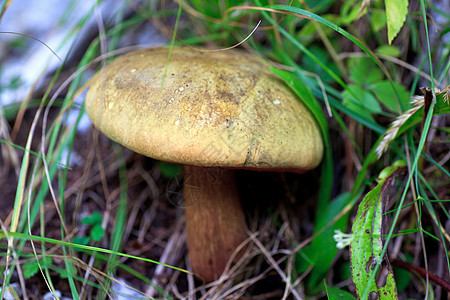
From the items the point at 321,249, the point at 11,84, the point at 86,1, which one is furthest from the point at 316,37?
the point at 11,84

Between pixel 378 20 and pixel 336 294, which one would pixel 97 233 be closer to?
pixel 336 294

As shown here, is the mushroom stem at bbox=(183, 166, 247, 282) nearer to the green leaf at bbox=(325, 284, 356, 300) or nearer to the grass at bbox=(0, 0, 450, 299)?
the grass at bbox=(0, 0, 450, 299)

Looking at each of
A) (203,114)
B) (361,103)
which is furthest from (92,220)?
(361,103)

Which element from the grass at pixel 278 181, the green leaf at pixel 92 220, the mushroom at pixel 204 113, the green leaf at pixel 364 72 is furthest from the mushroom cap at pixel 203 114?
the green leaf at pixel 92 220

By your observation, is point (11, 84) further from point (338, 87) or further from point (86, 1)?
point (338, 87)

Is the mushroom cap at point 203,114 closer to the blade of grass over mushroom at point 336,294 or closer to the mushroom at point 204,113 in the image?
the mushroom at point 204,113

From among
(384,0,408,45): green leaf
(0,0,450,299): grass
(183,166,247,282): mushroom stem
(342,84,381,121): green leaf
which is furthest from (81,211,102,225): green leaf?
(384,0,408,45): green leaf
